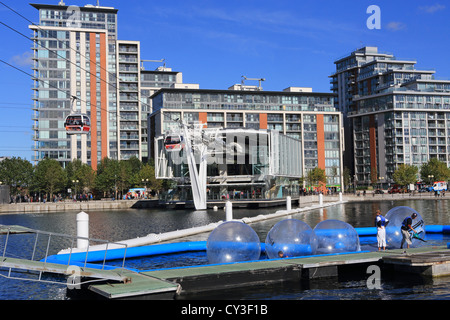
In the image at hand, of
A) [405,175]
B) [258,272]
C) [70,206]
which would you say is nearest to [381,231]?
[258,272]

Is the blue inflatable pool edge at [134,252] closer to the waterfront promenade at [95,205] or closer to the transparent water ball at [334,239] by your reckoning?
the transparent water ball at [334,239]

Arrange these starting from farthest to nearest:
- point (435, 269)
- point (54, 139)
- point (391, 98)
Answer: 1. point (391, 98)
2. point (54, 139)
3. point (435, 269)

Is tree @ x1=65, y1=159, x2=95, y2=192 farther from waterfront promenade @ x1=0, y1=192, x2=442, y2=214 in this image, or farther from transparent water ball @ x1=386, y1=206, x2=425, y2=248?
transparent water ball @ x1=386, y1=206, x2=425, y2=248

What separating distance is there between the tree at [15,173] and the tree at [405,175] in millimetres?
92026

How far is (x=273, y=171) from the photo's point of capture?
8994cm

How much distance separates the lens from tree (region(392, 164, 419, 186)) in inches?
5202

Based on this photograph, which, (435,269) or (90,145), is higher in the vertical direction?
(90,145)

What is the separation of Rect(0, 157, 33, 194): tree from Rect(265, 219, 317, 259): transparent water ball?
10585cm

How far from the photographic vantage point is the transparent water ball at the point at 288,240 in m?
20.5

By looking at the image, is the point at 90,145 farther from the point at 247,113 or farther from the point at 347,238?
the point at 347,238

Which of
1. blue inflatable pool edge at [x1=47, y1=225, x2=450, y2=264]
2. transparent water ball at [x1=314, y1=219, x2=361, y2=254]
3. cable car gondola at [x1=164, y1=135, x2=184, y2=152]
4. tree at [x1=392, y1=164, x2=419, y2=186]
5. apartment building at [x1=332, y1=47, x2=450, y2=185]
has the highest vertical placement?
apartment building at [x1=332, y1=47, x2=450, y2=185]

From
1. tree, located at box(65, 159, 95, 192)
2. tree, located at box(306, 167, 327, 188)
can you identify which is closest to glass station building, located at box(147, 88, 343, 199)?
tree, located at box(306, 167, 327, 188)

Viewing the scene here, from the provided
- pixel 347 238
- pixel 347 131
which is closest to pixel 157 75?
pixel 347 131
